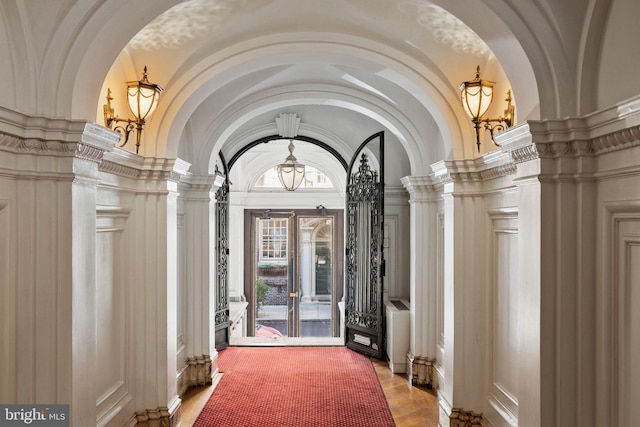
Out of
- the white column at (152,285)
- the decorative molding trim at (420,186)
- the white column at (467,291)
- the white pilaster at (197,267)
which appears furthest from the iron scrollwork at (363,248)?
the white column at (152,285)

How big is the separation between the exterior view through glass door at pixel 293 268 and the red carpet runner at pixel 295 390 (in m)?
4.75

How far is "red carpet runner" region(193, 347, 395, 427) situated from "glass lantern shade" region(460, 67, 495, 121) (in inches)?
145

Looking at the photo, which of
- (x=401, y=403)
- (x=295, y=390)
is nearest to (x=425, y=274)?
(x=401, y=403)

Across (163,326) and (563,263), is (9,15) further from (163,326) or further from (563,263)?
(563,263)

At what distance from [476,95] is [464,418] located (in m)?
3.32

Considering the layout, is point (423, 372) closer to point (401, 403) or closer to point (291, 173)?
point (401, 403)

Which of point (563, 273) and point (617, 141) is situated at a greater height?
point (617, 141)

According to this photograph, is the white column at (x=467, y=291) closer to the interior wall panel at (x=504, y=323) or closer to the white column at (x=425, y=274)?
the interior wall panel at (x=504, y=323)

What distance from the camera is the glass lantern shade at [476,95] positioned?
418cm

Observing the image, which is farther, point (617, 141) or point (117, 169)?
point (117, 169)

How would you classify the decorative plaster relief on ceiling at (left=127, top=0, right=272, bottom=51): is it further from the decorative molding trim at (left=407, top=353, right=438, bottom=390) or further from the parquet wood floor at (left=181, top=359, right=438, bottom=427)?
the decorative molding trim at (left=407, top=353, right=438, bottom=390)

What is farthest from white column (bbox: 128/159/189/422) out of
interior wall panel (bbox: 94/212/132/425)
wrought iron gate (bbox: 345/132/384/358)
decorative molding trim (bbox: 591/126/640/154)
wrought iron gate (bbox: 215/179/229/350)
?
decorative molding trim (bbox: 591/126/640/154)

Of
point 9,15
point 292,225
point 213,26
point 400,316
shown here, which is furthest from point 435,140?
point 292,225

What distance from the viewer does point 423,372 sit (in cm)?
724
